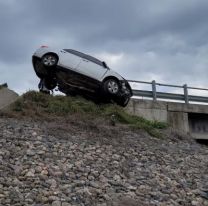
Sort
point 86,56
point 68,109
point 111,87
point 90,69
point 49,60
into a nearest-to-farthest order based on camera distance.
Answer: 1. point 68,109
2. point 49,60
3. point 111,87
4. point 90,69
5. point 86,56

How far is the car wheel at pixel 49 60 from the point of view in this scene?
58.7ft

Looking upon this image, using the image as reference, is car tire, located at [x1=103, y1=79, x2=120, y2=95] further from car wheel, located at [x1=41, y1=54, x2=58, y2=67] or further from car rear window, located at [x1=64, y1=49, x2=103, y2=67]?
car wheel, located at [x1=41, y1=54, x2=58, y2=67]

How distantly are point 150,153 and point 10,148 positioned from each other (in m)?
3.79

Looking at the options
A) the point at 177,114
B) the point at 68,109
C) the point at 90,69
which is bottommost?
the point at 68,109

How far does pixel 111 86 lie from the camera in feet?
59.4

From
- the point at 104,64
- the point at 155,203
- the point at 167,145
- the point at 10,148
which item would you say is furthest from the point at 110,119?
the point at 155,203

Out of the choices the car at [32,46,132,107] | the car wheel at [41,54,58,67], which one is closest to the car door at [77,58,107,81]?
the car at [32,46,132,107]

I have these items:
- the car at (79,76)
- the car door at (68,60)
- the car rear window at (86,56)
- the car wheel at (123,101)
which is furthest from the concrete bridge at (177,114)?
the car door at (68,60)

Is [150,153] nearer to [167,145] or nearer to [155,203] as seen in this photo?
[167,145]

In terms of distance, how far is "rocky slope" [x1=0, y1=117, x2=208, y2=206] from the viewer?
10.0 metres

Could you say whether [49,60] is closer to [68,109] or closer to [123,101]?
[68,109]

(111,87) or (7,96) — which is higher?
(111,87)

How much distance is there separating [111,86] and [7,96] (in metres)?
3.55

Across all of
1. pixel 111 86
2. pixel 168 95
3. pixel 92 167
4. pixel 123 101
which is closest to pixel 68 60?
pixel 111 86
